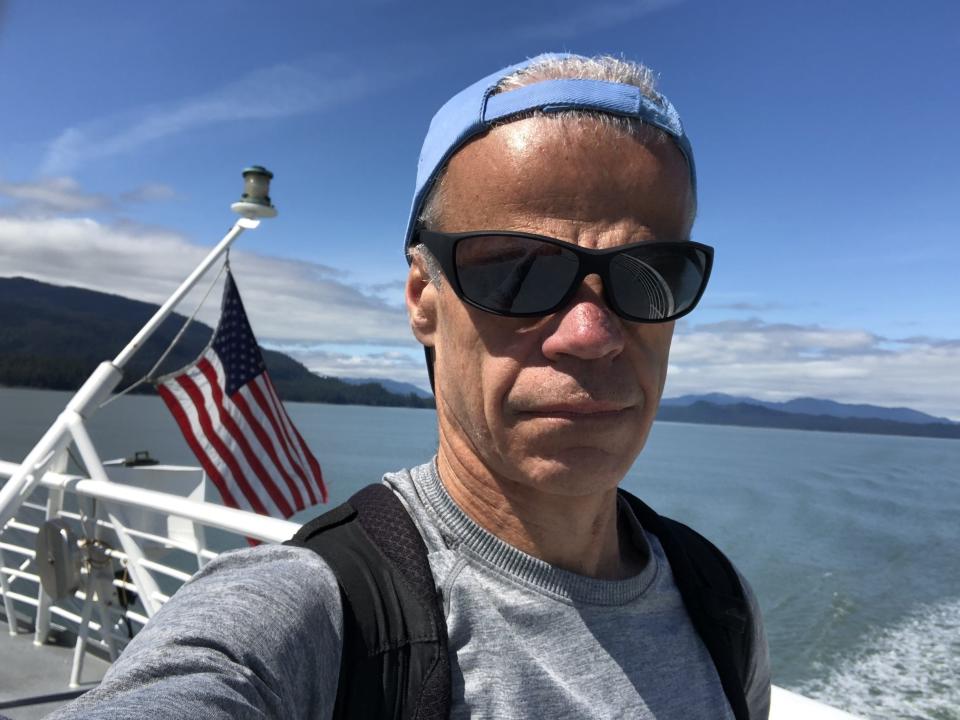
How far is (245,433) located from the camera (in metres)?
4.11

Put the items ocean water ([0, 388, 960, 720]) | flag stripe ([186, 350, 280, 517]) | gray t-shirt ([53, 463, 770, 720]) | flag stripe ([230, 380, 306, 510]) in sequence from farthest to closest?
ocean water ([0, 388, 960, 720]) < flag stripe ([230, 380, 306, 510]) < flag stripe ([186, 350, 280, 517]) < gray t-shirt ([53, 463, 770, 720])

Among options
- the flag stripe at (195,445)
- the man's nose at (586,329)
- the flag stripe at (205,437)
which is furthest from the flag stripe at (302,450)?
the man's nose at (586,329)

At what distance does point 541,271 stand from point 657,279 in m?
0.15

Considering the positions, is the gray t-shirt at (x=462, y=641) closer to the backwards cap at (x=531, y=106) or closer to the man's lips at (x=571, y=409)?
the man's lips at (x=571, y=409)

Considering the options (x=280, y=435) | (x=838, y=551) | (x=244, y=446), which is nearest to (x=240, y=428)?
(x=244, y=446)

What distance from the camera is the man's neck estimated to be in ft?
2.72

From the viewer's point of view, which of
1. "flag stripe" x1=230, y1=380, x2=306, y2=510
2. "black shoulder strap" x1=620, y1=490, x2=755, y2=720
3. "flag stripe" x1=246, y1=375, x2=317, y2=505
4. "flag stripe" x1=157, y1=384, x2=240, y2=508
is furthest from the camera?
"flag stripe" x1=246, y1=375, x2=317, y2=505

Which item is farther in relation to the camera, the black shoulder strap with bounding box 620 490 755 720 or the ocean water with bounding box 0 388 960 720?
the ocean water with bounding box 0 388 960 720

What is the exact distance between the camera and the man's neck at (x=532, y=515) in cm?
83

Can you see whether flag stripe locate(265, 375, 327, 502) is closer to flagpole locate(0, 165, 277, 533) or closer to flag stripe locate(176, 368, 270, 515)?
flag stripe locate(176, 368, 270, 515)

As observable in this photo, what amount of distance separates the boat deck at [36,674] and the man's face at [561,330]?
2.92 m

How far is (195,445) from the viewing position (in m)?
3.86

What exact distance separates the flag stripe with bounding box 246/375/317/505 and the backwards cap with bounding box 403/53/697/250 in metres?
3.64

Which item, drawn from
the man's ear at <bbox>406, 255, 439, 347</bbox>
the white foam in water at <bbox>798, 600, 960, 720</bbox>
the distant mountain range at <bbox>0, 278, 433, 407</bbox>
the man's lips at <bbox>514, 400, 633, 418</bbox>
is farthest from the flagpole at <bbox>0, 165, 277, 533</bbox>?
the distant mountain range at <bbox>0, 278, 433, 407</bbox>
